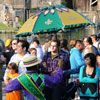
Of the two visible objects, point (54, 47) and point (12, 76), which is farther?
point (54, 47)

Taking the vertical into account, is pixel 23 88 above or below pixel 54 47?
below

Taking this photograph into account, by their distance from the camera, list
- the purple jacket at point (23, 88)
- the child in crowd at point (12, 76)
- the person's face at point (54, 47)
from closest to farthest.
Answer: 1. the purple jacket at point (23, 88)
2. the child in crowd at point (12, 76)
3. the person's face at point (54, 47)

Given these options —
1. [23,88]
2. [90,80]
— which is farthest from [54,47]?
[23,88]

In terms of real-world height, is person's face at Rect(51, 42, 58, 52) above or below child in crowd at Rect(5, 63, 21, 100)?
above

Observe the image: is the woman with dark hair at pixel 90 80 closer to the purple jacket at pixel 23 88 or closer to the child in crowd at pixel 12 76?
the child in crowd at pixel 12 76

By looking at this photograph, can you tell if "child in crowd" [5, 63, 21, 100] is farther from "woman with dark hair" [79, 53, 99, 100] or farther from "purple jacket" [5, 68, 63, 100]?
"purple jacket" [5, 68, 63, 100]

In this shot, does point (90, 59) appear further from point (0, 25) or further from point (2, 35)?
point (0, 25)

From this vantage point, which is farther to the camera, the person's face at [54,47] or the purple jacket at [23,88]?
the person's face at [54,47]

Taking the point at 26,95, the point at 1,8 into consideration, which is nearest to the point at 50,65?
the point at 26,95

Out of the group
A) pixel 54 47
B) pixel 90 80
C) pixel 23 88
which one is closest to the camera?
pixel 23 88

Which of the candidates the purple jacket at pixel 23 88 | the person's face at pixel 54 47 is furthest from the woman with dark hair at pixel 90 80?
the purple jacket at pixel 23 88

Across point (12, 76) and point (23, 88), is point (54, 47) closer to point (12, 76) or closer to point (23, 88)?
point (12, 76)

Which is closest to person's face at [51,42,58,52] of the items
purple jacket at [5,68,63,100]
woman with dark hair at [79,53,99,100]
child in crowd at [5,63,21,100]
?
woman with dark hair at [79,53,99,100]

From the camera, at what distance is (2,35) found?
38.7 meters
